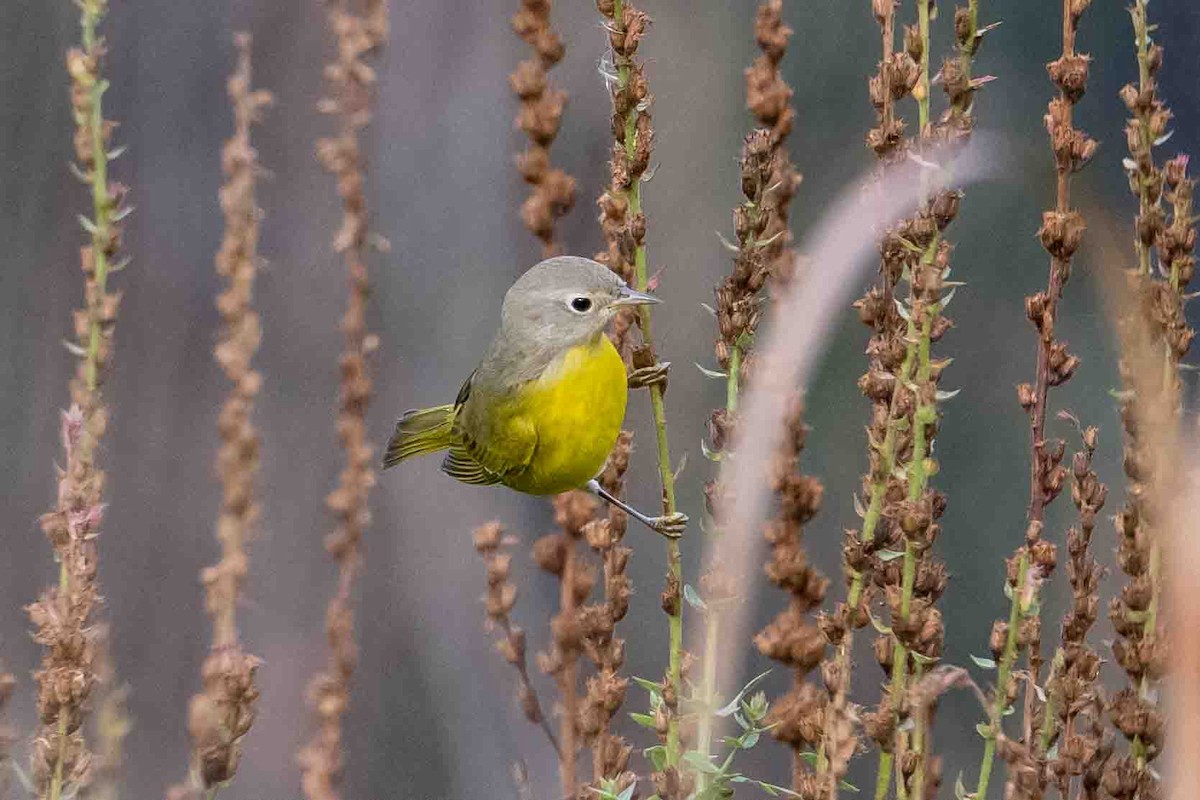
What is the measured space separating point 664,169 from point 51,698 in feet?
13.5

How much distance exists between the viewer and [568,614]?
208 cm

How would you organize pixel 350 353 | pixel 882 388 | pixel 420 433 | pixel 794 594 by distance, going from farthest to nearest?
pixel 420 433
pixel 350 353
pixel 794 594
pixel 882 388

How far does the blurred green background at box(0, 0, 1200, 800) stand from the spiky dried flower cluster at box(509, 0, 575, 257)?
2335 mm

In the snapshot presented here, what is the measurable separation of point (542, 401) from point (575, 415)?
0.13 metres

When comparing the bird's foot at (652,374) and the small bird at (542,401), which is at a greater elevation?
the small bird at (542,401)

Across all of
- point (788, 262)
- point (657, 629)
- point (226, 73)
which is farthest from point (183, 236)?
point (788, 262)

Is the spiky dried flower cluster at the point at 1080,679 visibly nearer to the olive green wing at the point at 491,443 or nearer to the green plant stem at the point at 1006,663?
the green plant stem at the point at 1006,663

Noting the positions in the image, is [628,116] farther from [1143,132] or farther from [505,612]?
→ [505,612]

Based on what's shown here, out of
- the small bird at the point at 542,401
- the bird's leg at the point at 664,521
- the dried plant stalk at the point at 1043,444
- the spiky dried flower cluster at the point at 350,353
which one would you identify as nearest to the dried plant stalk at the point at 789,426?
the bird's leg at the point at 664,521

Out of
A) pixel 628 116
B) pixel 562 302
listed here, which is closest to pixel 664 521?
pixel 628 116

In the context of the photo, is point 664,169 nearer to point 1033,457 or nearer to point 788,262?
point 788,262

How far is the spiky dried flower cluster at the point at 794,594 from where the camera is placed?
5.98 ft

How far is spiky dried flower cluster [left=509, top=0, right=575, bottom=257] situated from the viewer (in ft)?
A: 6.67

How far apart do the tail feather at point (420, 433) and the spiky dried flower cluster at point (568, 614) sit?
4.92 ft
